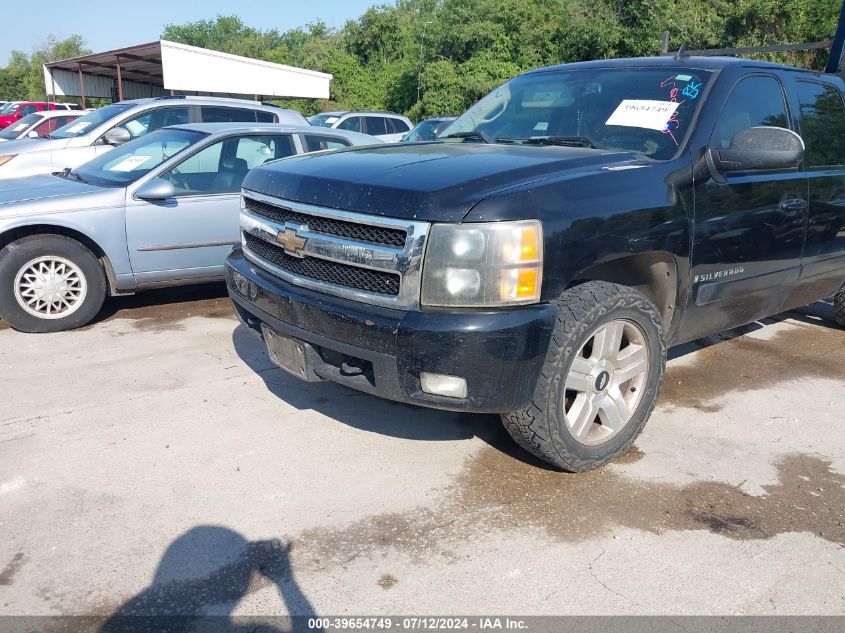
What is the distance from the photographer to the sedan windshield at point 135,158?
621 cm

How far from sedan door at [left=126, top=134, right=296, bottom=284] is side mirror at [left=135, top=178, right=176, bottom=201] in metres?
0.15

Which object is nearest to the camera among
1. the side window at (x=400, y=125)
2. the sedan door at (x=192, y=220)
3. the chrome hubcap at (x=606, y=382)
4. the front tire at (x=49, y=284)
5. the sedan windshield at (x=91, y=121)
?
the chrome hubcap at (x=606, y=382)

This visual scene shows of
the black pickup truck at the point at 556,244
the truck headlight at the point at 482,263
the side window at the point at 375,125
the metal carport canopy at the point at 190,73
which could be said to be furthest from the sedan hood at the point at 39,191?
Result: the metal carport canopy at the point at 190,73

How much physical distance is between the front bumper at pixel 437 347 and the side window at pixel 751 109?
173cm

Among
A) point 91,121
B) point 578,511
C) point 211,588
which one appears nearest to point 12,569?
point 211,588

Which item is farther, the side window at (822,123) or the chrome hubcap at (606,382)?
the side window at (822,123)

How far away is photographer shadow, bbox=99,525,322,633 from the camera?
2.52 m

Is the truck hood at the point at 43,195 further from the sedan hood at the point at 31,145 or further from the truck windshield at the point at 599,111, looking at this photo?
the sedan hood at the point at 31,145

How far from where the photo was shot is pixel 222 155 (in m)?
6.48

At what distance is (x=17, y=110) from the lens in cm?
2809

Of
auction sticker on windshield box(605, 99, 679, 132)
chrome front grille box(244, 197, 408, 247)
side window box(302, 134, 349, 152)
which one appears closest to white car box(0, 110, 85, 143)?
side window box(302, 134, 349, 152)

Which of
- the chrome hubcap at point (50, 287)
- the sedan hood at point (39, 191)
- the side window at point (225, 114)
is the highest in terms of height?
the side window at point (225, 114)

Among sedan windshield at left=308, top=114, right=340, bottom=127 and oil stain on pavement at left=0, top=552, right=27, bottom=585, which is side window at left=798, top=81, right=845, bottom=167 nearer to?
oil stain on pavement at left=0, top=552, right=27, bottom=585

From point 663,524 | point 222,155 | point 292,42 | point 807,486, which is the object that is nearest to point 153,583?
point 663,524
